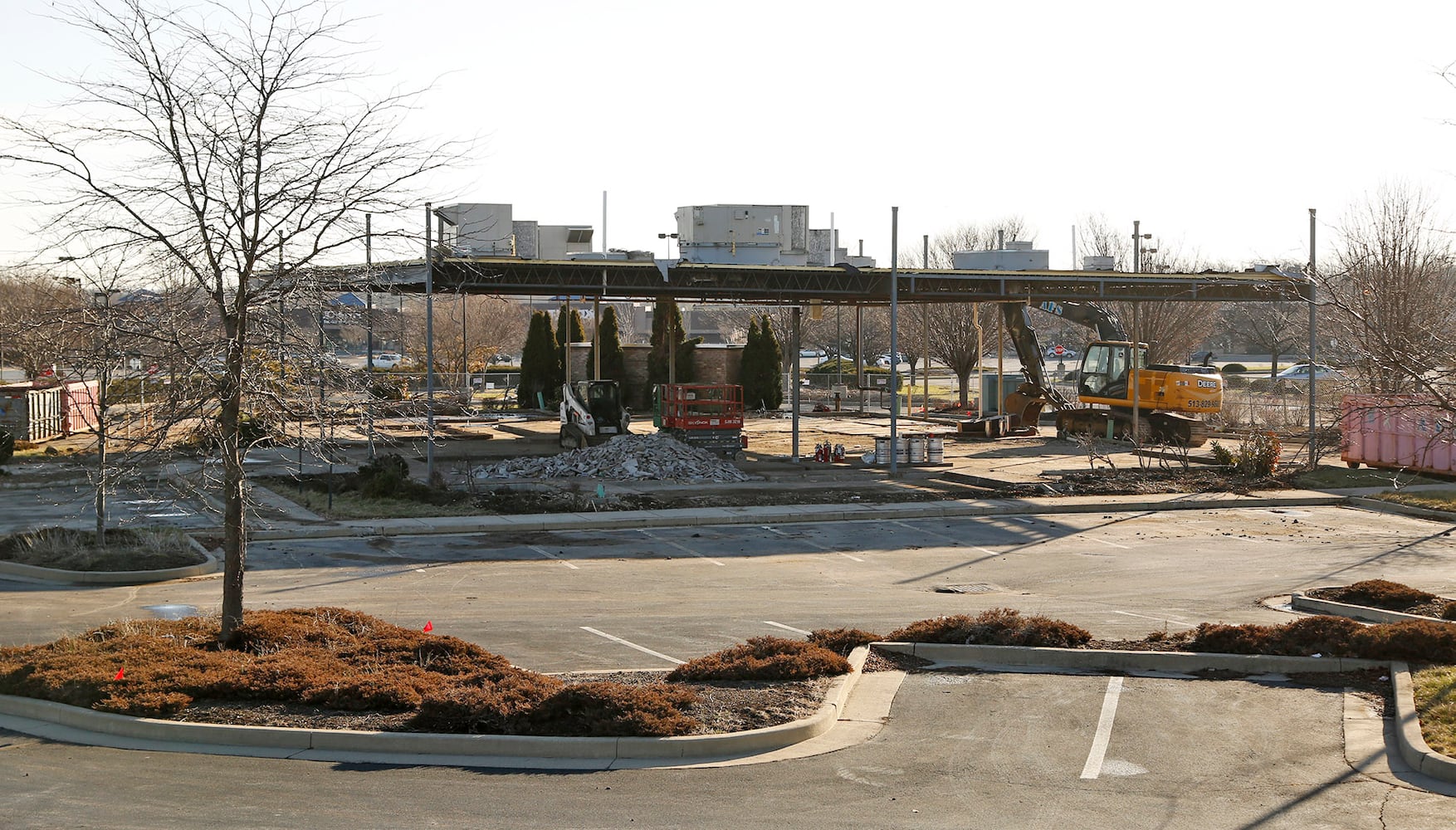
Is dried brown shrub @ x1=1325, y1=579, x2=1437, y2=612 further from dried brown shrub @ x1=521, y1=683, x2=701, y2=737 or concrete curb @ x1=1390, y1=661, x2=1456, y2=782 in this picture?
dried brown shrub @ x1=521, y1=683, x2=701, y2=737

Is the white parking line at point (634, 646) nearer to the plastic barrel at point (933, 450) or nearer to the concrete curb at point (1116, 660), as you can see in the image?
the concrete curb at point (1116, 660)

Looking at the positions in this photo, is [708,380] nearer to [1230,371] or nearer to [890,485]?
[890,485]

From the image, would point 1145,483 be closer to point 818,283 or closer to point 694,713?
→ point 818,283

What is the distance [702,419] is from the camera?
40.2 metres

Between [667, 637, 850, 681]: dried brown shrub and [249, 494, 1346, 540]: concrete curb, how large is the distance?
13.4 metres

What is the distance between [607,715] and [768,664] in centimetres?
253

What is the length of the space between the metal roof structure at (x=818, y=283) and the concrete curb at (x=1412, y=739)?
99.0ft

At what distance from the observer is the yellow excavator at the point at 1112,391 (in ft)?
147

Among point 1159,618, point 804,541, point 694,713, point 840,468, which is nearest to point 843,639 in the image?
point 694,713

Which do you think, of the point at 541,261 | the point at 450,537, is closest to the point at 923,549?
the point at 450,537

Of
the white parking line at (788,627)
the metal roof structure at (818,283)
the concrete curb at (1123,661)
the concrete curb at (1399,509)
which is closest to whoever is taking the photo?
the concrete curb at (1123,661)

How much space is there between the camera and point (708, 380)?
68625mm

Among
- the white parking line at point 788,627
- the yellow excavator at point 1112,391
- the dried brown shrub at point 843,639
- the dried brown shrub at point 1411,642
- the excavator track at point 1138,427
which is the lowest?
the white parking line at point 788,627

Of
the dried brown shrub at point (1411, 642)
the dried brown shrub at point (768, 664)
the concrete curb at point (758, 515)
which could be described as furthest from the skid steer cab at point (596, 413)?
the dried brown shrub at point (1411, 642)
